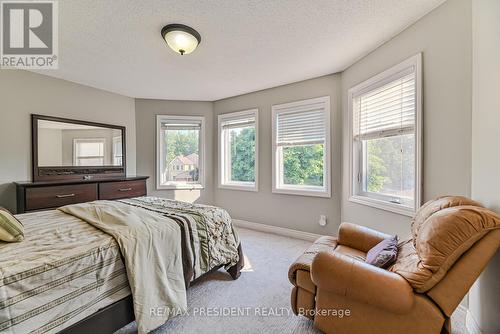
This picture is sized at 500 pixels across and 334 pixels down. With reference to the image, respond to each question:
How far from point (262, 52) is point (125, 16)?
4.36 feet

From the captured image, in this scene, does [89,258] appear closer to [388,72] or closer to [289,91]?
[388,72]

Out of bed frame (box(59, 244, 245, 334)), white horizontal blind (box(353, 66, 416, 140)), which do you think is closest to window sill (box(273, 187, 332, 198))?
white horizontal blind (box(353, 66, 416, 140))

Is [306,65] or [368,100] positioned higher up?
[306,65]

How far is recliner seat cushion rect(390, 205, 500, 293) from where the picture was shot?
3.48 ft

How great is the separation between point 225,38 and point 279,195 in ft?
7.81

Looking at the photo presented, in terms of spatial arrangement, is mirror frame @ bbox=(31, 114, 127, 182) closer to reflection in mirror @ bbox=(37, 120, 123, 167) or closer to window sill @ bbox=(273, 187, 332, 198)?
reflection in mirror @ bbox=(37, 120, 123, 167)

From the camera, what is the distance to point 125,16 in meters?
1.82

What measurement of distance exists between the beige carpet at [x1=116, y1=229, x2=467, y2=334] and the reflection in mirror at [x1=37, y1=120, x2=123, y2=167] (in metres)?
2.66

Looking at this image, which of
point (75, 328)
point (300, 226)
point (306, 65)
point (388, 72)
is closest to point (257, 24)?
point (306, 65)

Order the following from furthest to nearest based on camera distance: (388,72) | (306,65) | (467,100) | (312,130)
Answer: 1. (312,130)
2. (306,65)
3. (388,72)
4. (467,100)

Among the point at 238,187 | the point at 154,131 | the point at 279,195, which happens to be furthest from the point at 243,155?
the point at 154,131

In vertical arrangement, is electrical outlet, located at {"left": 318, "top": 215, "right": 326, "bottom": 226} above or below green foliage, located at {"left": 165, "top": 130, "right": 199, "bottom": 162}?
below

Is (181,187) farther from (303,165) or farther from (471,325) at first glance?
(471,325)

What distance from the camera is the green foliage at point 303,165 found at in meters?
3.31
